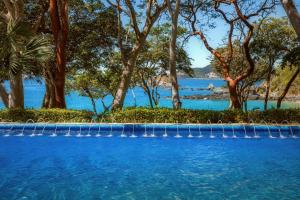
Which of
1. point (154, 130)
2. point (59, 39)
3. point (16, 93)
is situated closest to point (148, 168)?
point (154, 130)

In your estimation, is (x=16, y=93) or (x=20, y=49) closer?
(x=20, y=49)

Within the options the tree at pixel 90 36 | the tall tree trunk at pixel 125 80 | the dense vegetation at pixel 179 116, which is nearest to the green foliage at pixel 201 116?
the dense vegetation at pixel 179 116

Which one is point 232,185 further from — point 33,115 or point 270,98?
point 270,98

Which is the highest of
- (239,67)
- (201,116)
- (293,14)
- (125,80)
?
(239,67)

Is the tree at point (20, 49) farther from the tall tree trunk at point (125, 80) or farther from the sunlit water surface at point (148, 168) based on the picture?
the tall tree trunk at point (125, 80)

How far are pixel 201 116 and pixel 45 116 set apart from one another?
6708 mm

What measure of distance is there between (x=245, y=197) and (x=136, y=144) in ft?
18.3

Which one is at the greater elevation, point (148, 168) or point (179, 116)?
point (179, 116)

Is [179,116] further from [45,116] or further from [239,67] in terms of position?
[239,67]

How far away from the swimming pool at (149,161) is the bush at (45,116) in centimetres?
130

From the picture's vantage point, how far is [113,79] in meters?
26.6

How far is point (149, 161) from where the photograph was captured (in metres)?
9.62

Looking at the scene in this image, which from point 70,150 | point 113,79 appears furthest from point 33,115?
point 113,79

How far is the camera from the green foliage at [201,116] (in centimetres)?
1412
